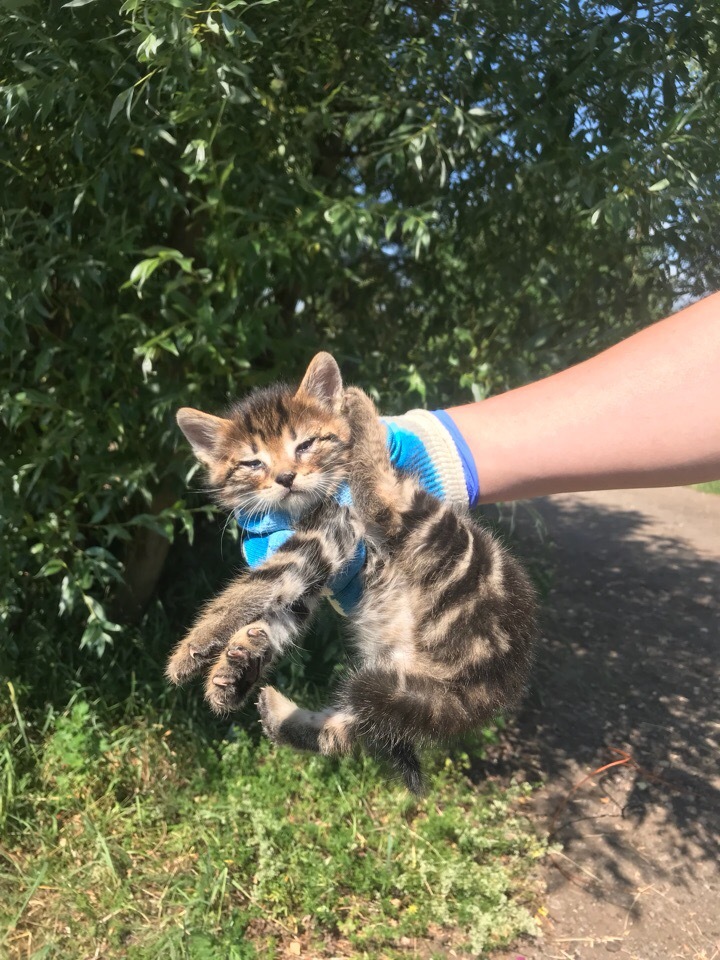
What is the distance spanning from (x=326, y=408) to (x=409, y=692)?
0.87 metres

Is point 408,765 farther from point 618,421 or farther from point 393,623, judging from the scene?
point 618,421

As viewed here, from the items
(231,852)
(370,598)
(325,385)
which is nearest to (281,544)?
(370,598)

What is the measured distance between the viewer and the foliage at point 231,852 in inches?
124

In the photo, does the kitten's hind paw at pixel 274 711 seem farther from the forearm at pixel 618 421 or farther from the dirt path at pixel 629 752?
the dirt path at pixel 629 752

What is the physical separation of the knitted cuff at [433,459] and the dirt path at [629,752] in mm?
2458

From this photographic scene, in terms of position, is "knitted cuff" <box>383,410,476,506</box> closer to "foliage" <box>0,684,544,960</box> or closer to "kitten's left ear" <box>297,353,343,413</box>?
"kitten's left ear" <box>297,353,343,413</box>

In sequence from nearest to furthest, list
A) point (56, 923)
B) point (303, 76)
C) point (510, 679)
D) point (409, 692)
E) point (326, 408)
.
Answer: point (409, 692) → point (510, 679) → point (326, 408) → point (56, 923) → point (303, 76)

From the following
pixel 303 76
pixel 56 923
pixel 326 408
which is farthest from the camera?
pixel 303 76

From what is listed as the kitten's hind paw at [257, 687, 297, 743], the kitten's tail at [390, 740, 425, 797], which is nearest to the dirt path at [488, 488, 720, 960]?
the kitten's tail at [390, 740, 425, 797]

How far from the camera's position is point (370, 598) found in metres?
2.06

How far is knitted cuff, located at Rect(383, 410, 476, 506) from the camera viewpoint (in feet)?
6.93

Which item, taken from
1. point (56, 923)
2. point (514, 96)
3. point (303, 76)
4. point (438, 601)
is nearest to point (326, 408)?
point (438, 601)

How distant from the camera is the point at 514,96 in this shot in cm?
303

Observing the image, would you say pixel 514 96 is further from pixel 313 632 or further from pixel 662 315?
pixel 313 632
